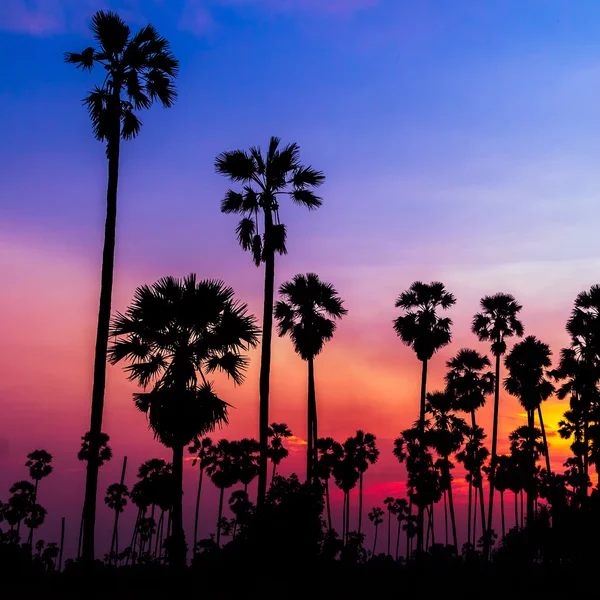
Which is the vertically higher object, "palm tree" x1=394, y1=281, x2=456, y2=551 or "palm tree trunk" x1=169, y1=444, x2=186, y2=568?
"palm tree" x1=394, y1=281, x2=456, y2=551

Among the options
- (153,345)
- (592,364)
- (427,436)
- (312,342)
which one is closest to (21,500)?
(427,436)

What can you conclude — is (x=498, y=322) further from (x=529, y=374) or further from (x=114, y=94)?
(x=114, y=94)

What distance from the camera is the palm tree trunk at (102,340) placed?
77.1ft

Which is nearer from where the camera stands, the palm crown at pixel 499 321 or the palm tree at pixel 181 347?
the palm tree at pixel 181 347

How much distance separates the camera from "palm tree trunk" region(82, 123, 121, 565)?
77.1ft

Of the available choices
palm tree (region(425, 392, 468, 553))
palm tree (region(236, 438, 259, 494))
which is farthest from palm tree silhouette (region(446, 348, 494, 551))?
palm tree (region(236, 438, 259, 494))

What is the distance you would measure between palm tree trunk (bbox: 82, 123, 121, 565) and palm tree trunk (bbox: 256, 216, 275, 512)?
8.00 m

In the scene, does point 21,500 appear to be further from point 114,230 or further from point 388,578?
point 114,230

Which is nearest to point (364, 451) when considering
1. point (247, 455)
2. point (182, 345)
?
point (247, 455)

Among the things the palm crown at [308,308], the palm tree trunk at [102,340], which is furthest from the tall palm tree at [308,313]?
the palm tree trunk at [102,340]

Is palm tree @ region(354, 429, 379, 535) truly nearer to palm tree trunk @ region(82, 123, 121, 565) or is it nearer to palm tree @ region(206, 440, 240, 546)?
palm tree @ region(206, 440, 240, 546)

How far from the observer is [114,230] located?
2647 cm

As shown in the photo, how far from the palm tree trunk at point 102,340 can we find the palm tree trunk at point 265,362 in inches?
315

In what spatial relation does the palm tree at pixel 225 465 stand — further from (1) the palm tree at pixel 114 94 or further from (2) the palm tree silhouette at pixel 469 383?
(1) the palm tree at pixel 114 94
